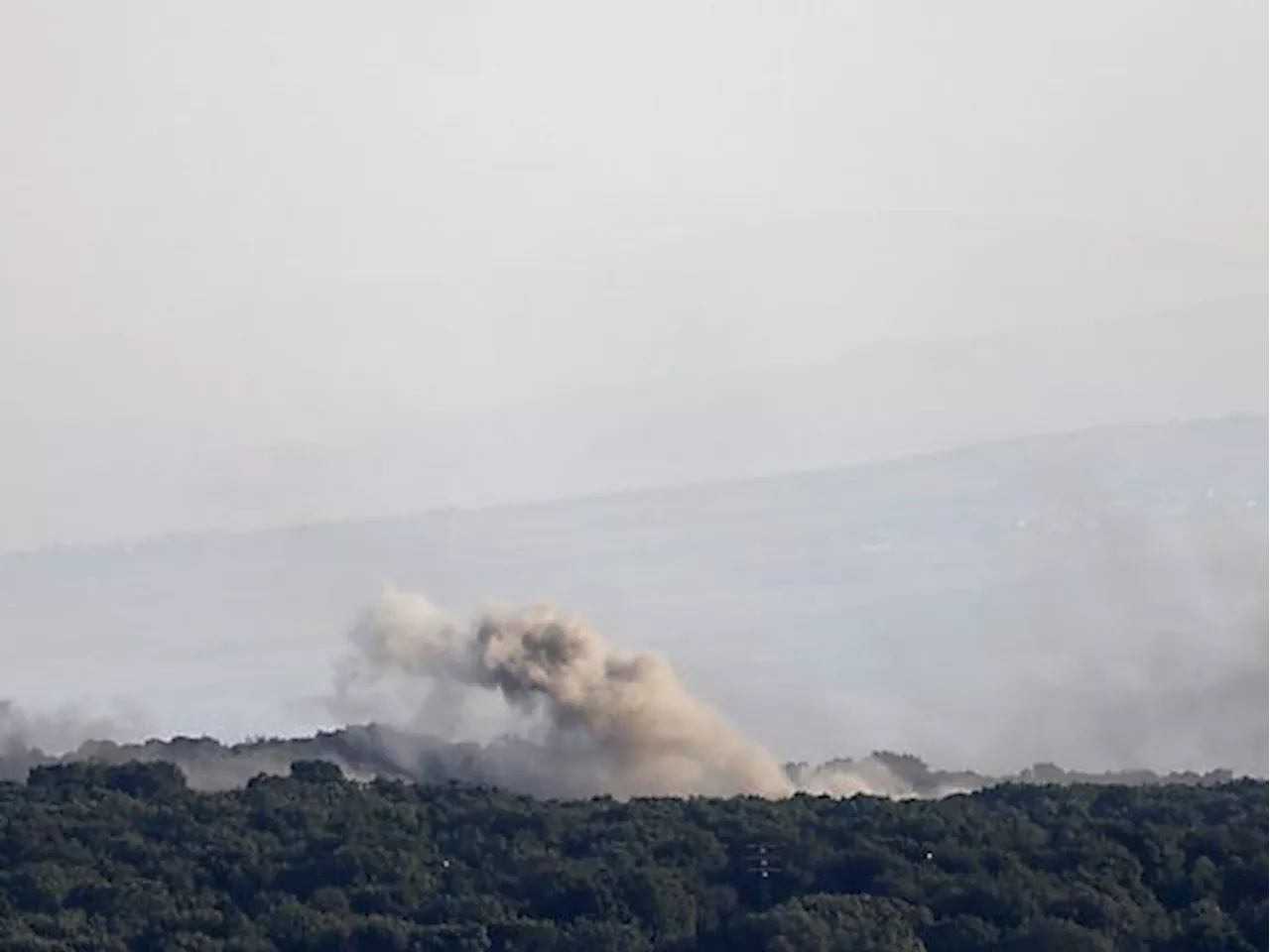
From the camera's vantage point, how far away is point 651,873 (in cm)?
8325

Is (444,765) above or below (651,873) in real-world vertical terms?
above

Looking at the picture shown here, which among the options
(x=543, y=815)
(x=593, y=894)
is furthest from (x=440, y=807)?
(x=593, y=894)

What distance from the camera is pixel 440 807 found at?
104 m

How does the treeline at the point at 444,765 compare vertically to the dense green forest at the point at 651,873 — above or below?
above

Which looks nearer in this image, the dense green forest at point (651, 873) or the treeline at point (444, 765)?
the dense green forest at point (651, 873)

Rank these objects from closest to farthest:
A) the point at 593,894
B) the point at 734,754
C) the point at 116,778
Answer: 1. the point at 593,894
2. the point at 116,778
3. the point at 734,754

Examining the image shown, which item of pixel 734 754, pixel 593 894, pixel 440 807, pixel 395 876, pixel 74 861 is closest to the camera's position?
pixel 593 894

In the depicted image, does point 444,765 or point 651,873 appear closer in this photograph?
point 651,873

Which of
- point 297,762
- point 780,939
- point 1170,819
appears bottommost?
point 780,939

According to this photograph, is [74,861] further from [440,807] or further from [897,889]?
[897,889]

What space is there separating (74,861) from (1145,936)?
35.8m

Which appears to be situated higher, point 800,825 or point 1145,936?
point 800,825

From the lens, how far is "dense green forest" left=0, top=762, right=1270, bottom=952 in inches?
3034

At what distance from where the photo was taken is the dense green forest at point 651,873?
77.1 meters
